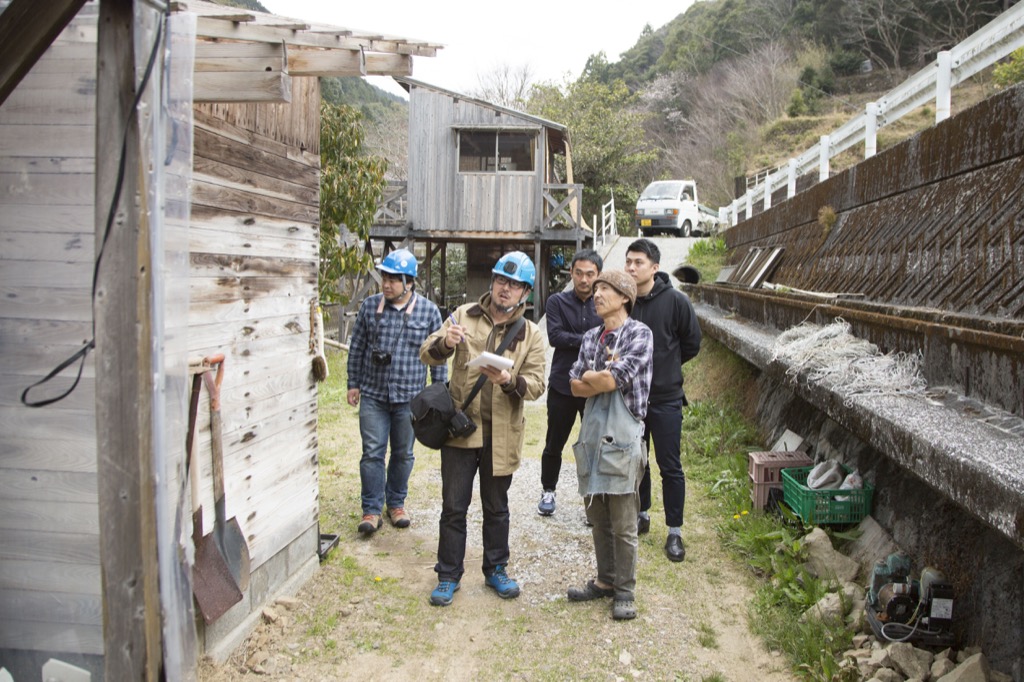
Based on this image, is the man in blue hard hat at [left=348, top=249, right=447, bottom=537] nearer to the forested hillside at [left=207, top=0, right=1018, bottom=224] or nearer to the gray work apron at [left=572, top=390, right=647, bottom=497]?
the gray work apron at [left=572, top=390, right=647, bottom=497]

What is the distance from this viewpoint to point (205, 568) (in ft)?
9.84

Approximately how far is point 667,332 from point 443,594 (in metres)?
1.93

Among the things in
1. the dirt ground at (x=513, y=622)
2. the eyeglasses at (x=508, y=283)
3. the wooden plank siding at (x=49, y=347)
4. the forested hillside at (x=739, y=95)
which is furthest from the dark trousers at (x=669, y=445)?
the forested hillside at (x=739, y=95)

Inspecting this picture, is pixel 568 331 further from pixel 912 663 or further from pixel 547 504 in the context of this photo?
pixel 912 663

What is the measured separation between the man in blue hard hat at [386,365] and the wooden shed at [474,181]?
13.0m

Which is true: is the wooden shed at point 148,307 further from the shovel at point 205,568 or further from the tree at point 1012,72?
the tree at point 1012,72

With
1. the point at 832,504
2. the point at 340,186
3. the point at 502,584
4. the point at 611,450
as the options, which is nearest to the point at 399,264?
the point at 611,450

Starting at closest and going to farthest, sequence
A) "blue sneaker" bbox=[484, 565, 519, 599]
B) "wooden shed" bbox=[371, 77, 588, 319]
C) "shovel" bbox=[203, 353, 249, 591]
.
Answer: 1. "shovel" bbox=[203, 353, 249, 591]
2. "blue sneaker" bbox=[484, 565, 519, 599]
3. "wooden shed" bbox=[371, 77, 588, 319]

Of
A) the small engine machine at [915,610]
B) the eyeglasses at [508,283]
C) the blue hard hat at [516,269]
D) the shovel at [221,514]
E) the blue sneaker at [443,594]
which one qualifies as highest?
the blue hard hat at [516,269]

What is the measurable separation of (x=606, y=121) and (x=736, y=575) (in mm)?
26546

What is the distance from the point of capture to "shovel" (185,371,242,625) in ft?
9.41

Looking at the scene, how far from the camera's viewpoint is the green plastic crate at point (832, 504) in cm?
394

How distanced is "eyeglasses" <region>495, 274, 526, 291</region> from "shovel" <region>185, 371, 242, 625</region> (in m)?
1.52

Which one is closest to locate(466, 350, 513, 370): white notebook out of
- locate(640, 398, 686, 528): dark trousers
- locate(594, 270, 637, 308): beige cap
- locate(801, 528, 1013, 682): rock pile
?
locate(594, 270, 637, 308): beige cap
